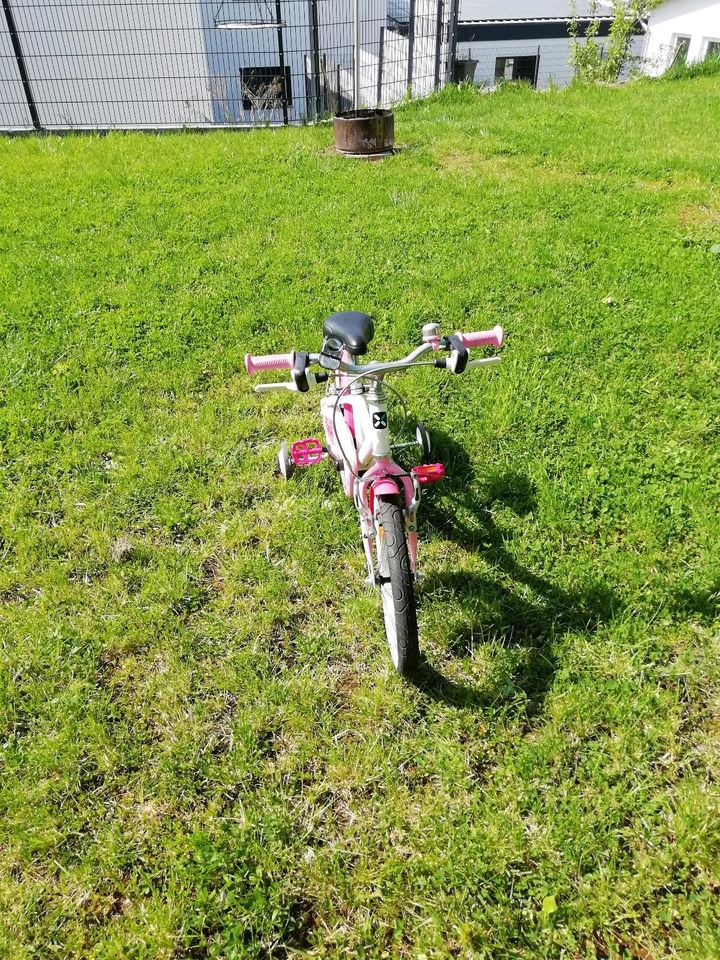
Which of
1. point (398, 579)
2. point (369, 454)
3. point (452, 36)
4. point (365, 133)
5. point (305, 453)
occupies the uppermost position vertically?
point (452, 36)

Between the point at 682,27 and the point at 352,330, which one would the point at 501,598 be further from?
the point at 682,27

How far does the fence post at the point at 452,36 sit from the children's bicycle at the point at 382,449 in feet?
36.6

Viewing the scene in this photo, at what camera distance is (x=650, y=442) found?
3998mm

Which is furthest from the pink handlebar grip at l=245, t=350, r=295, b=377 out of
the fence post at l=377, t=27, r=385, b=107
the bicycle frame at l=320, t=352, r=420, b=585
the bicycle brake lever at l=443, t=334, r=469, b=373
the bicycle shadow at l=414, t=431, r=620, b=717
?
the fence post at l=377, t=27, r=385, b=107

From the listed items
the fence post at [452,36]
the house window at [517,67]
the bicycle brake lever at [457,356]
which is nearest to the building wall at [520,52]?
the house window at [517,67]

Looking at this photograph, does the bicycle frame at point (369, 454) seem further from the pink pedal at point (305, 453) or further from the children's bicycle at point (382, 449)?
the pink pedal at point (305, 453)

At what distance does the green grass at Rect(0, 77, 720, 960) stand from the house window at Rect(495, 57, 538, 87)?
1930 cm

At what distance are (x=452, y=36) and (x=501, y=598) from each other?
12117 mm

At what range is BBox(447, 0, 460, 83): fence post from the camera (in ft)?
36.7

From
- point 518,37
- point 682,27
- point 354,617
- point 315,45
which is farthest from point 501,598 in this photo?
point 518,37

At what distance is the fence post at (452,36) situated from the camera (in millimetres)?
11182

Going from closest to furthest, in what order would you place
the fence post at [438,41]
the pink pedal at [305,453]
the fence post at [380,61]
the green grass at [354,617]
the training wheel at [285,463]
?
the green grass at [354,617]
the pink pedal at [305,453]
the training wheel at [285,463]
the fence post at [438,41]
the fence post at [380,61]

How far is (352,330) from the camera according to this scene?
2803 millimetres

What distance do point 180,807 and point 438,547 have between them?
173 cm
